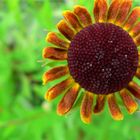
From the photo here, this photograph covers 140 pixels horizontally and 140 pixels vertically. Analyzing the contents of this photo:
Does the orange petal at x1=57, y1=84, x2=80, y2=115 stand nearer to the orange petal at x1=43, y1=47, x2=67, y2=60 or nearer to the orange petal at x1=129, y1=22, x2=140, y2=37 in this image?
the orange petal at x1=43, y1=47, x2=67, y2=60

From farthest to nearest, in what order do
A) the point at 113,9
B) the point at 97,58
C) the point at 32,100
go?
1. the point at 32,100
2. the point at 113,9
3. the point at 97,58

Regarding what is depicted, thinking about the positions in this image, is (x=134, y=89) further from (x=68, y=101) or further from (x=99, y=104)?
(x=68, y=101)

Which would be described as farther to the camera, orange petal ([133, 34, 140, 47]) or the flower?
orange petal ([133, 34, 140, 47])

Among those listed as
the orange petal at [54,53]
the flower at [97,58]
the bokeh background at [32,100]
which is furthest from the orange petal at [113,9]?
the bokeh background at [32,100]

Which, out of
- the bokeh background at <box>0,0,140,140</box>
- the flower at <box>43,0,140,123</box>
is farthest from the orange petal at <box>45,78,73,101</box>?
the bokeh background at <box>0,0,140,140</box>

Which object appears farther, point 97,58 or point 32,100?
point 32,100

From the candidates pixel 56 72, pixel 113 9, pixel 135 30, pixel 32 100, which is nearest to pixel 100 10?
pixel 113 9

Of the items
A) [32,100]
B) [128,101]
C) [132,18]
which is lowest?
[128,101]
